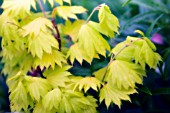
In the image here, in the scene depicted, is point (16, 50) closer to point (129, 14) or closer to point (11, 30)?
point (11, 30)

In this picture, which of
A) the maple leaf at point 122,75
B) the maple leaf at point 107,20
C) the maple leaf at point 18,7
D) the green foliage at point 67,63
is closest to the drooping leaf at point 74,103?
the green foliage at point 67,63

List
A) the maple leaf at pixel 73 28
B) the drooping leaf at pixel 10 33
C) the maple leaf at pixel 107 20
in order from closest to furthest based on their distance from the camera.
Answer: the maple leaf at pixel 107 20 < the drooping leaf at pixel 10 33 < the maple leaf at pixel 73 28

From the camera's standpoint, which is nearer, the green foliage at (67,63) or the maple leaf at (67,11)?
the green foliage at (67,63)

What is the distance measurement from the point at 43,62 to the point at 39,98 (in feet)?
0.45

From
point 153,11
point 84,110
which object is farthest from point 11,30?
Result: point 153,11

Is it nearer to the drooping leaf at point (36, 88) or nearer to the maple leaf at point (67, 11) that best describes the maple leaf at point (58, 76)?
the drooping leaf at point (36, 88)

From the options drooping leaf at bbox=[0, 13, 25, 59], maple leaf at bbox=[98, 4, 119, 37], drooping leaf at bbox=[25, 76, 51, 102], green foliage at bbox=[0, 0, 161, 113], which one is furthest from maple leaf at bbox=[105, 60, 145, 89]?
drooping leaf at bbox=[0, 13, 25, 59]

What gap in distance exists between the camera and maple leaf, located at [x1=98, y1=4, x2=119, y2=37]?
3.23 ft

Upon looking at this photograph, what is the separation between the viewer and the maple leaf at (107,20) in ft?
3.23

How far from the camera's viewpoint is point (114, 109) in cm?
117

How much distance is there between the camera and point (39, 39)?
1069mm

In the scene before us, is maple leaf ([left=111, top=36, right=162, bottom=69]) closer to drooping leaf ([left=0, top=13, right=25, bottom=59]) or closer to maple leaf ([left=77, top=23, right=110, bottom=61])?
maple leaf ([left=77, top=23, right=110, bottom=61])

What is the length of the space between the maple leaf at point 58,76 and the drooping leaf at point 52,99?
0.07m

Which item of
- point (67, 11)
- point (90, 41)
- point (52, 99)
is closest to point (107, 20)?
point (90, 41)
